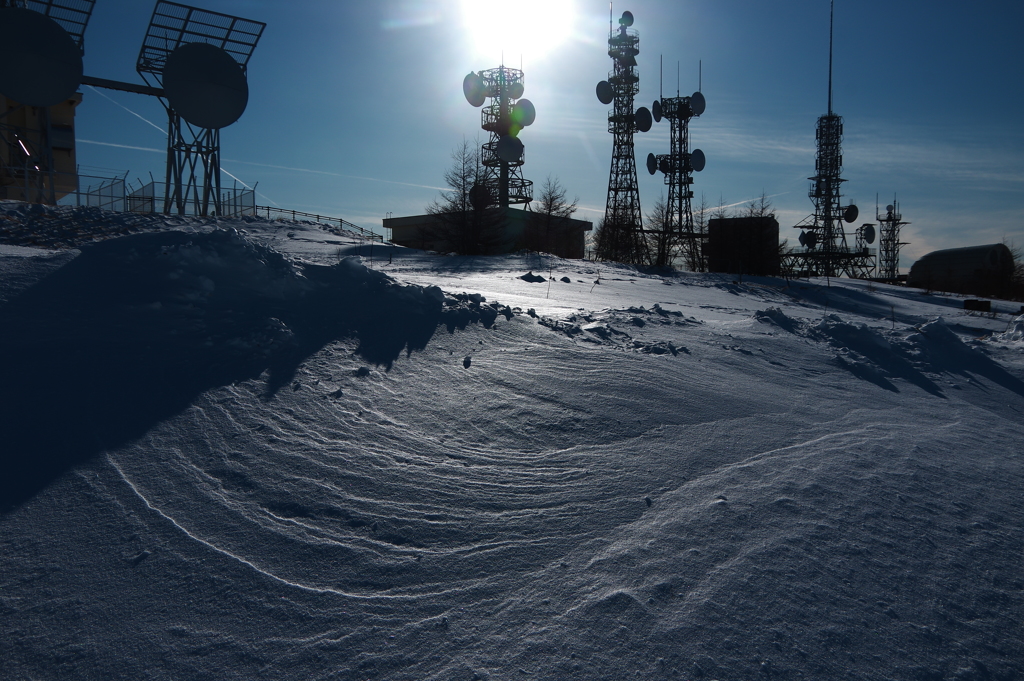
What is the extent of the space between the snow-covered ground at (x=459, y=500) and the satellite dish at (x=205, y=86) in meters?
16.6

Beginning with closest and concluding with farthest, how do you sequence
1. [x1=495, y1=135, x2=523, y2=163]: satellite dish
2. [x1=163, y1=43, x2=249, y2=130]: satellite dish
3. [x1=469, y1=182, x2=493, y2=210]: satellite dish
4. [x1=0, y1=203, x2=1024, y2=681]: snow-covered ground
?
1. [x1=0, y1=203, x2=1024, y2=681]: snow-covered ground
2. [x1=163, y1=43, x2=249, y2=130]: satellite dish
3. [x1=469, y1=182, x2=493, y2=210]: satellite dish
4. [x1=495, y1=135, x2=523, y2=163]: satellite dish

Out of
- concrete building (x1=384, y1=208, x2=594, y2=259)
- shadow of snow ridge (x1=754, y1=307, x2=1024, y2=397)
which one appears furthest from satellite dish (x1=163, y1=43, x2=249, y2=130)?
shadow of snow ridge (x1=754, y1=307, x2=1024, y2=397)

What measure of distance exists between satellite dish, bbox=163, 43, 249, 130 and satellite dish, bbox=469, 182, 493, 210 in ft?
36.3

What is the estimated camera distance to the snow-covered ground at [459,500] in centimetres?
210

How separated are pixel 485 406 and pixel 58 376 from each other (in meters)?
2.86

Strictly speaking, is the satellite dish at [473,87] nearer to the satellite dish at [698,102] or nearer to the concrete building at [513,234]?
the concrete building at [513,234]

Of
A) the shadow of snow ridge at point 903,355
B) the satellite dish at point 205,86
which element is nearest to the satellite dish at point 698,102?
the satellite dish at point 205,86

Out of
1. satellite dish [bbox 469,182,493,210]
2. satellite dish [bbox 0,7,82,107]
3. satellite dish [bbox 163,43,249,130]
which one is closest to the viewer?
satellite dish [bbox 0,7,82,107]

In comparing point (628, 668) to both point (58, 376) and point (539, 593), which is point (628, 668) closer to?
point (539, 593)

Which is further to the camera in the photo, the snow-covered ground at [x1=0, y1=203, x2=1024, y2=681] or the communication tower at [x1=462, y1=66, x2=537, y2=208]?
the communication tower at [x1=462, y1=66, x2=537, y2=208]

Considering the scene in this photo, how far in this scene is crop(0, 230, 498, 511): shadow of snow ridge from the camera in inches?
129

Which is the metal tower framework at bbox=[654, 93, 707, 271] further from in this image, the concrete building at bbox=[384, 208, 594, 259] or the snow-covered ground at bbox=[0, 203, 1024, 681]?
the snow-covered ground at bbox=[0, 203, 1024, 681]

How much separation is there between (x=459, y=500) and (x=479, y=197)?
26.6 metres

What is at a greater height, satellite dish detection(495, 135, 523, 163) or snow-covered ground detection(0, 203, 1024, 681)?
satellite dish detection(495, 135, 523, 163)
